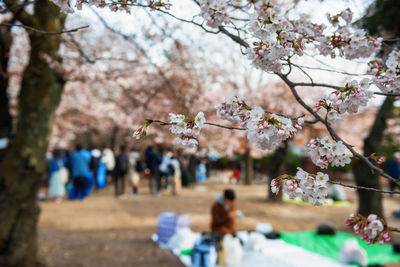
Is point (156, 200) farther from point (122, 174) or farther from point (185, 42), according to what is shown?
point (185, 42)

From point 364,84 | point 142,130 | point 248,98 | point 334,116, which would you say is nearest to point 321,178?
point 334,116

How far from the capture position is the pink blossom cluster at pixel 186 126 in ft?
4.35

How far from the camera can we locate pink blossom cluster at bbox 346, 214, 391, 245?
131cm

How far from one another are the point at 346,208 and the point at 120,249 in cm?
756

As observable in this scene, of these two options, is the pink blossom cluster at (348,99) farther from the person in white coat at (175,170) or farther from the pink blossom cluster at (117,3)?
the person in white coat at (175,170)

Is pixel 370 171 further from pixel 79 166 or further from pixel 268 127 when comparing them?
pixel 79 166

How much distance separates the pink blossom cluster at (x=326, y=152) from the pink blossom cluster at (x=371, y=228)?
270 mm

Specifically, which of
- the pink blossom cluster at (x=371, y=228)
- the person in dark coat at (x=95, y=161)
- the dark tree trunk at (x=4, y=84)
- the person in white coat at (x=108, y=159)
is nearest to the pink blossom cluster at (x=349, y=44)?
the pink blossom cluster at (x=371, y=228)

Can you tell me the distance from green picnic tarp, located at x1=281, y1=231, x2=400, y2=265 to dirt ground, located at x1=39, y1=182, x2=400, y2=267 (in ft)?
2.73

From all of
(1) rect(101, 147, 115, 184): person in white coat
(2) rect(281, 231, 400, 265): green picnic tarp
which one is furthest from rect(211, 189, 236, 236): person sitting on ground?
(1) rect(101, 147, 115, 184): person in white coat

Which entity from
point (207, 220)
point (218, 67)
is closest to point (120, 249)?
point (207, 220)

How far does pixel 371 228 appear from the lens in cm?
132

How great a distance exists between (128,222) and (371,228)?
6992 millimetres

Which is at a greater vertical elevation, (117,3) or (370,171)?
(117,3)
